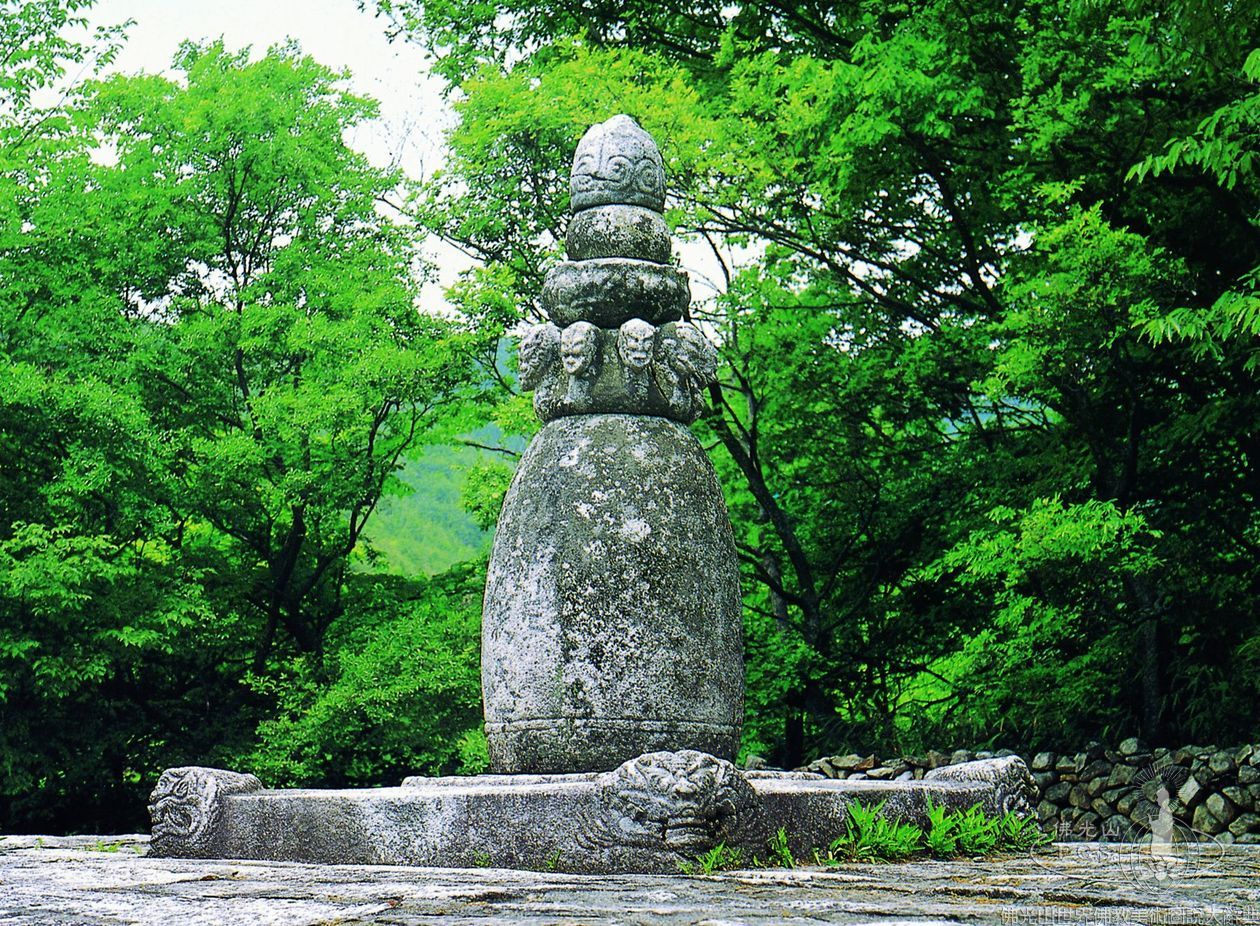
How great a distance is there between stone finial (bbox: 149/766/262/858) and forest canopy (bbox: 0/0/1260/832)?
636cm

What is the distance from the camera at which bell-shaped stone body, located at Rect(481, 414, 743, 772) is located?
226 inches

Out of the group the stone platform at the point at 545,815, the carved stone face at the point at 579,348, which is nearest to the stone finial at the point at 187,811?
the stone platform at the point at 545,815

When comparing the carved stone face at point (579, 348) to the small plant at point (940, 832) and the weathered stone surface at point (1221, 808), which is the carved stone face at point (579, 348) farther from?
the weathered stone surface at point (1221, 808)

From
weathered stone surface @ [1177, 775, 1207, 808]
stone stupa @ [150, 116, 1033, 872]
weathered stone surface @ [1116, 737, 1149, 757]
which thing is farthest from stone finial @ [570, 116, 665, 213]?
weathered stone surface @ [1116, 737, 1149, 757]

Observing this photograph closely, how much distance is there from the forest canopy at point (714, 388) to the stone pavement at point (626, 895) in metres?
5.60

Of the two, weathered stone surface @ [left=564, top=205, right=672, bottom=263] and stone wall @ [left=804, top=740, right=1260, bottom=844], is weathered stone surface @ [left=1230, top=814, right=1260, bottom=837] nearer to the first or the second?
stone wall @ [left=804, top=740, right=1260, bottom=844]

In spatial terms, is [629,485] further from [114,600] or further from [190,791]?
[114,600]

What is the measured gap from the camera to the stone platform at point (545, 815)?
15.6ft

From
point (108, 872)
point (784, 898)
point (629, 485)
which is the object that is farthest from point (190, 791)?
point (784, 898)

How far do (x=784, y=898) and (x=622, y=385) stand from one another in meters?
3.07

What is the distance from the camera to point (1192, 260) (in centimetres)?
1127

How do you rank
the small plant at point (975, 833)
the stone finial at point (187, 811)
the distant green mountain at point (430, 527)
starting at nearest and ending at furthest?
1. the small plant at point (975, 833)
2. the stone finial at point (187, 811)
3. the distant green mountain at point (430, 527)

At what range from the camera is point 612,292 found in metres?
6.45

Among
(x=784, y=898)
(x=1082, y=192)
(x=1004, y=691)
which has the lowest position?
(x=784, y=898)
